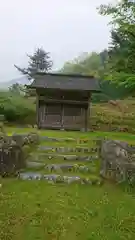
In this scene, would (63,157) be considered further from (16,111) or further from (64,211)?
(16,111)

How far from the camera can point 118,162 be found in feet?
32.4

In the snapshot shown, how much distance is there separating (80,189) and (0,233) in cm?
361

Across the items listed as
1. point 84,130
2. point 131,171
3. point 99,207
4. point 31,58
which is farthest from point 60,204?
point 31,58

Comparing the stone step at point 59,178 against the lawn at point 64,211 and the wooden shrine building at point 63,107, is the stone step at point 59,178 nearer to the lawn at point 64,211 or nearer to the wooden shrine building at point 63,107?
the lawn at point 64,211

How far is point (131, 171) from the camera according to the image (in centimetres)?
963

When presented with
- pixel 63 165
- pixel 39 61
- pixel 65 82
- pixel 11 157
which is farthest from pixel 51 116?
pixel 39 61

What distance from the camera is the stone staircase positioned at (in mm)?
9969

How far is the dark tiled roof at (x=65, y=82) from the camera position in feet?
69.7

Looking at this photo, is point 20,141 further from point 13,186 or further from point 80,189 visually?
point 80,189

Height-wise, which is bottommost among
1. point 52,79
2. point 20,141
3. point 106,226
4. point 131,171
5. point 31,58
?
point 106,226

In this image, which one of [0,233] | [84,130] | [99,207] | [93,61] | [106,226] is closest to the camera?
[0,233]

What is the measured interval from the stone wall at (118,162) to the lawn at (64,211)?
41cm

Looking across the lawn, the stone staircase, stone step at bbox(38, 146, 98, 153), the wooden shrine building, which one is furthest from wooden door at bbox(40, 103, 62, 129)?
the lawn

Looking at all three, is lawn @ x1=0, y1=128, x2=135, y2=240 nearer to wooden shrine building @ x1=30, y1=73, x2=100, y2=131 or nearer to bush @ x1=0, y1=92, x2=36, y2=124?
wooden shrine building @ x1=30, y1=73, x2=100, y2=131
